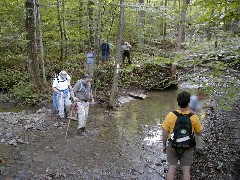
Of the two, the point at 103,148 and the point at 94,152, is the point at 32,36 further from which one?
the point at 94,152

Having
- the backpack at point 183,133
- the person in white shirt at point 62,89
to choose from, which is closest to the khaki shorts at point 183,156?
the backpack at point 183,133

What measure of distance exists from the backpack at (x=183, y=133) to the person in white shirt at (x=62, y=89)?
6.13m

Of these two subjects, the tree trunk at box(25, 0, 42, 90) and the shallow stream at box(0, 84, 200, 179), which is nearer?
the shallow stream at box(0, 84, 200, 179)

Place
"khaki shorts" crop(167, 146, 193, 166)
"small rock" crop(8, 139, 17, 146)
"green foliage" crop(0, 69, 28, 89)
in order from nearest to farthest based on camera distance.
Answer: "khaki shorts" crop(167, 146, 193, 166) → "small rock" crop(8, 139, 17, 146) → "green foliage" crop(0, 69, 28, 89)

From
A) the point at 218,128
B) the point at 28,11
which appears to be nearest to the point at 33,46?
the point at 28,11

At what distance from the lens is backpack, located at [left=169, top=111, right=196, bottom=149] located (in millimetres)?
4980

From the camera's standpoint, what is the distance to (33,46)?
47.1 ft

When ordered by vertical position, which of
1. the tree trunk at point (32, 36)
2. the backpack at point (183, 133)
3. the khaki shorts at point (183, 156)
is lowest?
the khaki shorts at point (183, 156)

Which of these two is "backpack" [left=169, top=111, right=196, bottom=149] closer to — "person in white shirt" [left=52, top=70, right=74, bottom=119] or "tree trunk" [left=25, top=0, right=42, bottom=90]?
"person in white shirt" [left=52, top=70, right=74, bottom=119]

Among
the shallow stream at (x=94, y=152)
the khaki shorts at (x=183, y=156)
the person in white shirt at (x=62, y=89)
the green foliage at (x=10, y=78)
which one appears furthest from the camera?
the green foliage at (x=10, y=78)

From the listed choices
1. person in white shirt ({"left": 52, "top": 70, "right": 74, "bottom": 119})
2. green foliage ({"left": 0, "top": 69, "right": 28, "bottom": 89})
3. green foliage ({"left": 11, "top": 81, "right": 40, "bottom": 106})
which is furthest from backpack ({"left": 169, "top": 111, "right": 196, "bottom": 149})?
green foliage ({"left": 0, "top": 69, "right": 28, "bottom": 89})

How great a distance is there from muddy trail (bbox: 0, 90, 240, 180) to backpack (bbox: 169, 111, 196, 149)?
2.10 metres

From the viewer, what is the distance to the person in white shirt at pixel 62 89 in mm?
10633

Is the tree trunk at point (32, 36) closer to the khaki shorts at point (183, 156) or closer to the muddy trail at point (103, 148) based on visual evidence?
the muddy trail at point (103, 148)
